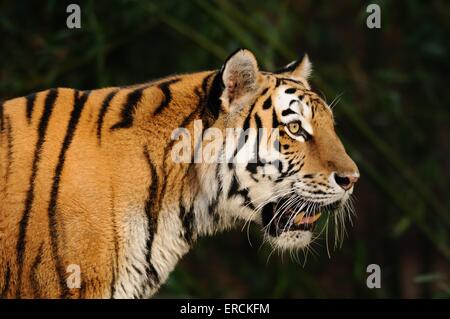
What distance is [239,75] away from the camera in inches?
101

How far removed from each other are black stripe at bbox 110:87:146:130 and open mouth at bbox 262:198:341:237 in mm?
502

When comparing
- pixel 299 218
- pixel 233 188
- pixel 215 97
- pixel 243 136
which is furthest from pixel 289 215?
pixel 215 97

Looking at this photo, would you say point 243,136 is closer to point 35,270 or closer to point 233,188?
point 233,188

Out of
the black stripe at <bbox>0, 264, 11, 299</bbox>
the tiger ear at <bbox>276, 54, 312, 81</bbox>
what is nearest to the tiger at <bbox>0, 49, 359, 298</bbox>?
the black stripe at <bbox>0, 264, 11, 299</bbox>

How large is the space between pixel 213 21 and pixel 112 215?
2.08 metres

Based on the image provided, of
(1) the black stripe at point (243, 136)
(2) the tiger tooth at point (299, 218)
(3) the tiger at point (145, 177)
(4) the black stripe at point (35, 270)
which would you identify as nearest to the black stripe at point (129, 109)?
(3) the tiger at point (145, 177)

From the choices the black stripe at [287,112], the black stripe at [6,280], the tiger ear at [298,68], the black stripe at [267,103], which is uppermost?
the tiger ear at [298,68]

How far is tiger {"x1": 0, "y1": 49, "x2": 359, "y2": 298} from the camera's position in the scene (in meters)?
2.40

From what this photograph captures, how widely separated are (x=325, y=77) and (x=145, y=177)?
2.61m

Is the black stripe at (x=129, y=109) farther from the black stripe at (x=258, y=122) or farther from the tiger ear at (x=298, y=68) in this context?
the tiger ear at (x=298, y=68)

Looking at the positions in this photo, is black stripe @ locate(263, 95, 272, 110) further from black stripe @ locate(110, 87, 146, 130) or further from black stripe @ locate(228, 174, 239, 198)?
black stripe @ locate(110, 87, 146, 130)

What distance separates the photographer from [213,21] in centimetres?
434

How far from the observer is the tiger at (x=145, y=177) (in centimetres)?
240

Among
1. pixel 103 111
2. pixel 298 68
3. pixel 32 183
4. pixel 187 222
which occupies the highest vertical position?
pixel 298 68
